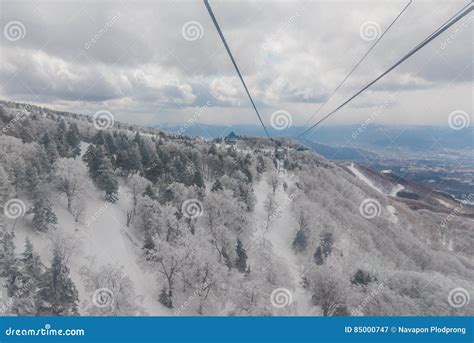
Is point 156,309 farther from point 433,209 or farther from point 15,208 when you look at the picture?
point 433,209

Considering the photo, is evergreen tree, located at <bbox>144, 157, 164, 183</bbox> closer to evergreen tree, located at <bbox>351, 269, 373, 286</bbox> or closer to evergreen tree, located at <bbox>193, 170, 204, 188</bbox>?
evergreen tree, located at <bbox>193, 170, 204, 188</bbox>

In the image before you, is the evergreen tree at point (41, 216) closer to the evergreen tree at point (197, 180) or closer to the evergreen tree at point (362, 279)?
the evergreen tree at point (197, 180)

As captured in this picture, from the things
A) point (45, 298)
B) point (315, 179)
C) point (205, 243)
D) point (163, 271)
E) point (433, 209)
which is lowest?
point (45, 298)

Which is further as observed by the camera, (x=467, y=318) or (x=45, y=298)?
(x=45, y=298)

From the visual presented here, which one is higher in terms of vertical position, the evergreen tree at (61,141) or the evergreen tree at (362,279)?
the evergreen tree at (61,141)

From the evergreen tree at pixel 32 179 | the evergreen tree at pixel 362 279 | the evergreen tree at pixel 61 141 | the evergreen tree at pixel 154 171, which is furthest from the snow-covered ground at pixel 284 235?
the evergreen tree at pixel 61 141

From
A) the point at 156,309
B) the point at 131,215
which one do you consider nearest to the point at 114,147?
the point at 131,215
